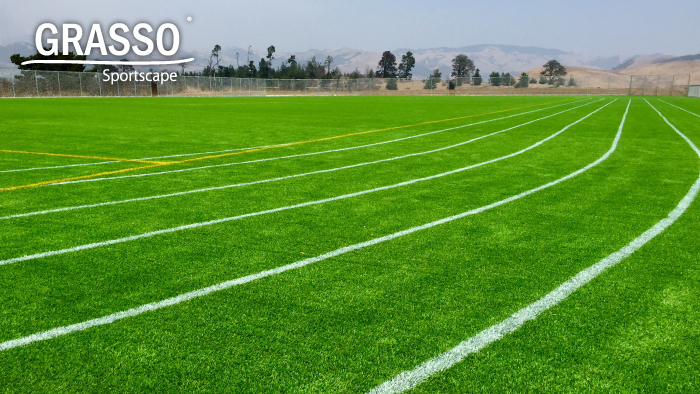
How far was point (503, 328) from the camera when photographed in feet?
9.39

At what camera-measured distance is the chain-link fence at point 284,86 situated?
43.5 metres

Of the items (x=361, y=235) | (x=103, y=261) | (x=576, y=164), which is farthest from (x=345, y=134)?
(x=103, y=261)

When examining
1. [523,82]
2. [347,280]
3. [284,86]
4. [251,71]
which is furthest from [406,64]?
[347,280]

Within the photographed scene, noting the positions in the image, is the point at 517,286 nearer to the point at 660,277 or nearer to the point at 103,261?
the point at 660,277

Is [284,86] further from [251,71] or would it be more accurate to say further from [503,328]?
[503,328]

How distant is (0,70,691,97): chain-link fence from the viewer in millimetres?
43494

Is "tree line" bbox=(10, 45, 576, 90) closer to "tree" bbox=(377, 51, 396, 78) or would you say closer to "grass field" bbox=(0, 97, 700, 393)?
"tree" bbox=(377, 51, 396, 78)

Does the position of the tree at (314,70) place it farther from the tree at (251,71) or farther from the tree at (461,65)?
the tree at (461,65)

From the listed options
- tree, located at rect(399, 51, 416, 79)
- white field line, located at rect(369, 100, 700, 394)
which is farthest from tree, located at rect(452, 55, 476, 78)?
white field line, located at rect(369, 100, 700, 394)

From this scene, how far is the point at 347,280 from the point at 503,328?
1078 mm

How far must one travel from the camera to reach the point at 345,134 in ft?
41.6

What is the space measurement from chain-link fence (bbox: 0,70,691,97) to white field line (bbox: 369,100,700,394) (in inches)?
1930

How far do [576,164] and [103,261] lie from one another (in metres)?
7.10

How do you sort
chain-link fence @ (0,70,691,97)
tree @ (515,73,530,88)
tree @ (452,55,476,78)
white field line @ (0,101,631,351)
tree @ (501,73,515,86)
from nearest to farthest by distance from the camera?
1. white field line @ (0,101,631,351)
2. chain-link fence @ (0,70,691,97)
3. tree @ (501,73,515,86)
4. tree @ (515,73,530,88)
5. tree @ (452,55,476,78)
